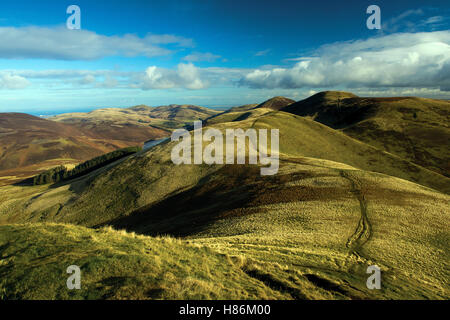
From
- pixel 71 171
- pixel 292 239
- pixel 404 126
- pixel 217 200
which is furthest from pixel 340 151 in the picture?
pixel 71 171

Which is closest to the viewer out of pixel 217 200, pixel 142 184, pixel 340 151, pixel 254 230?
pixel 254 230

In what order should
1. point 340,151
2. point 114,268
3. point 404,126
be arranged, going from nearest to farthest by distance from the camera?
point 114,268
point 340,151
point 404,126

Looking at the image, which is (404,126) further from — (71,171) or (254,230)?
(71,171)

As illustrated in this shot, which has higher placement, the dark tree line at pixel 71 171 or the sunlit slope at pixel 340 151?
the sunlit slope at pixel 340 151

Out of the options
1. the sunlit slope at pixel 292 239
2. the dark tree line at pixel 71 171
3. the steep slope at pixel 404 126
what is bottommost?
the dark tree line at pixel 71 171

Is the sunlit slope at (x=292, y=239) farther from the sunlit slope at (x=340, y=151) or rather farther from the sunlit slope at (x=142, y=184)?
the sunlit slope at (x=340, y=151)

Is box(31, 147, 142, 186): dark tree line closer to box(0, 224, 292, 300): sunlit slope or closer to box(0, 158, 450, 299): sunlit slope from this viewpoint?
box(0, 158, 450, 299): sunlit slope

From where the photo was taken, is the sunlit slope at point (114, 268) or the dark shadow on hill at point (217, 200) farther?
the dark shadow on hill at point (217, 200)

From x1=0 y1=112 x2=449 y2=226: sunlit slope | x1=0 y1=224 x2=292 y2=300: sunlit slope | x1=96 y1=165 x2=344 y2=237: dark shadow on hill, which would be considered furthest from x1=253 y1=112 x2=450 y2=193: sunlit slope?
x1=0 y1=224 x2=292 y2=300: sunlit slope

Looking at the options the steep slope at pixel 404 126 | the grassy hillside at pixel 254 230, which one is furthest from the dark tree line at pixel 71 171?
the steep slope at pixel 404 126
